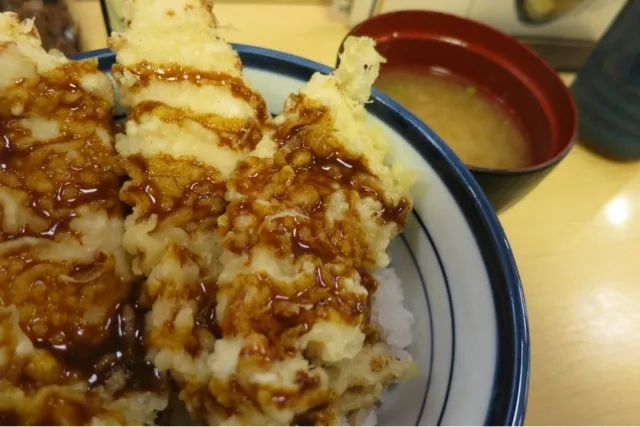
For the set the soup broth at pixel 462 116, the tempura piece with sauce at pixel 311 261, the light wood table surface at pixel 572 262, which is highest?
the tempura piece with sauce at pixel 311 261

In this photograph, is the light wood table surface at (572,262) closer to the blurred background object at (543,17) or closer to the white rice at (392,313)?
the blurred background object at (543,17)

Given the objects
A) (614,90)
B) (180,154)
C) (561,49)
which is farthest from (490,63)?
(180,154)

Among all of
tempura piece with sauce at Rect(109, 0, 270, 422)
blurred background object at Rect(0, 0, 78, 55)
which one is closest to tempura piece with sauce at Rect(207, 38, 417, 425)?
tempura piece with sauce at Rect(109, 0, 270, 422)

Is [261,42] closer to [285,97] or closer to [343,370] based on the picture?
[285,97]

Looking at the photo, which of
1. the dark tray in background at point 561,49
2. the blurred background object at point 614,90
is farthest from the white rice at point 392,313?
the dark tray in background at point 561,49

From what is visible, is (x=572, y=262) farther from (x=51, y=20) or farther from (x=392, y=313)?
(x=51, y=20)

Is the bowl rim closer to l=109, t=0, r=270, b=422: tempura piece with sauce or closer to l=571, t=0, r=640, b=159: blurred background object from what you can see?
l=571, t=0, r=640, b=159: blurred background object

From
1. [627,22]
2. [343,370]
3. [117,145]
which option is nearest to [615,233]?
[627,22]
